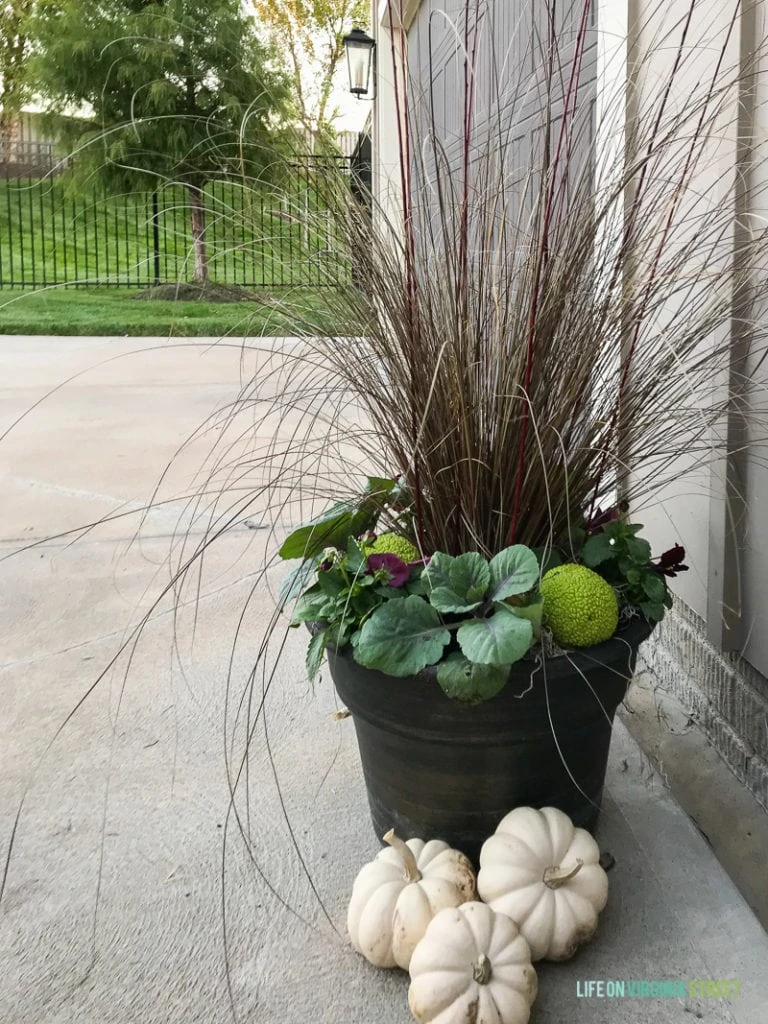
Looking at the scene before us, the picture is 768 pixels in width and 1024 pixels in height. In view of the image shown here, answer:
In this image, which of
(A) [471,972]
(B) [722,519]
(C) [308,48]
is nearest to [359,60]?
(C) [308,48]

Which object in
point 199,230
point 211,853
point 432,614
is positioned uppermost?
point 199,230

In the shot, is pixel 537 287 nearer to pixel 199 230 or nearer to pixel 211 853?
pixel 199 230

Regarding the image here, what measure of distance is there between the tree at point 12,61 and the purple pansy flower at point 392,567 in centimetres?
1269

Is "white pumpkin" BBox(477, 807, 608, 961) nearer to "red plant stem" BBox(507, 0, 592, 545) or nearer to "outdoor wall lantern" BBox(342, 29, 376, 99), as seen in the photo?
"red plant stem" BBox(507, 0, 592, 545)

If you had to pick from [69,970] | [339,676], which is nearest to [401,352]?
[339,676]

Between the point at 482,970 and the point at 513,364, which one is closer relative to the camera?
the point at 482,970

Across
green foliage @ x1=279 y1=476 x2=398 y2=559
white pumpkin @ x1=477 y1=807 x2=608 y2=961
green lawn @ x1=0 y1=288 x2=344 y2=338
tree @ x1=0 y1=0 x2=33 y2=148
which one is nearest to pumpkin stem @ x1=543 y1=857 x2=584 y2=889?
white pumpkin @ x1=477 y1=807 x2=608 y2=961

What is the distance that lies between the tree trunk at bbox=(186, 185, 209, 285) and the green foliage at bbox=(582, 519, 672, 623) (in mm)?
691

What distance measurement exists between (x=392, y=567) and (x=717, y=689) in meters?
0.75

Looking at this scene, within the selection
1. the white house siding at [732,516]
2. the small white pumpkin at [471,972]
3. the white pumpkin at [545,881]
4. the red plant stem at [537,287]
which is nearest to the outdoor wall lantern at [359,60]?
the white house siding at [732,516]

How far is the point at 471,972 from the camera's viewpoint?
0.86 meters

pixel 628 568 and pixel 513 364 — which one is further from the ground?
pixel 513 364

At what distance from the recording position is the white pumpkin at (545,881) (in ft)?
3.11

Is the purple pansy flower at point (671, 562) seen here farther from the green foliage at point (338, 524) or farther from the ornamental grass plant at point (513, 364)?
the green foliage at point (338, 524)
